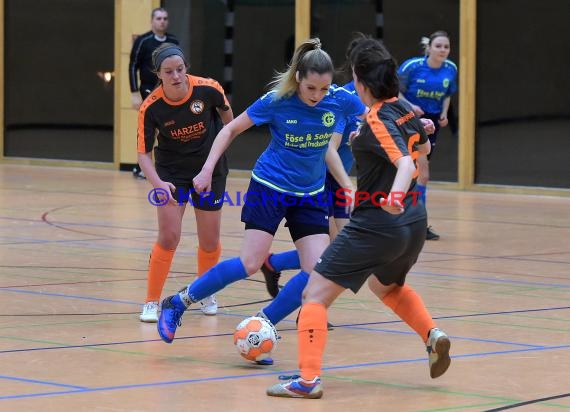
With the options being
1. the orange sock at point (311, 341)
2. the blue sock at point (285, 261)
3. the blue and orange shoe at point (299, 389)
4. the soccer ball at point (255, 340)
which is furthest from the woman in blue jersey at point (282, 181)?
the blue sock at point (285, 261)

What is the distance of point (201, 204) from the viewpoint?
26.3 ft

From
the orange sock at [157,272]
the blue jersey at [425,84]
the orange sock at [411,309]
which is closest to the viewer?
the orange sock at [411,309]

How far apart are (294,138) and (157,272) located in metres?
1.61

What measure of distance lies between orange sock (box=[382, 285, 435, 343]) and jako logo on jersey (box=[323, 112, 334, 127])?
3.73ft

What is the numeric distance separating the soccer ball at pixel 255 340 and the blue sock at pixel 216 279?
34 centimetres

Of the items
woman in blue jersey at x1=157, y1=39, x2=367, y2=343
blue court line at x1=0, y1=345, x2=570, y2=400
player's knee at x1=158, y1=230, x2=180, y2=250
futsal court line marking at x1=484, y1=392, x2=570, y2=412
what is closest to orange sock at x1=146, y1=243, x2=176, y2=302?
player's knee at x1=158, y1=230, x2=180, y2=250

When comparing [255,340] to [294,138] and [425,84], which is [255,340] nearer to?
[294,138]

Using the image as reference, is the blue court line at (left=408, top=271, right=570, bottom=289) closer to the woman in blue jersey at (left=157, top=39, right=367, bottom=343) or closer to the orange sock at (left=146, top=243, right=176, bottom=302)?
the orange sock at (left=146, top=243, right=176, bottom=302)

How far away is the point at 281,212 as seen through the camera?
6.92 meters

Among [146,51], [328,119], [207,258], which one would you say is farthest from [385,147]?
[146,51]

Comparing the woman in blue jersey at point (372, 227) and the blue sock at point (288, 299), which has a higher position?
the woman in blue jersey at point (372, 227)

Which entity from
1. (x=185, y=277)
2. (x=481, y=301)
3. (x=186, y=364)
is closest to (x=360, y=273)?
(x=186, y=364)

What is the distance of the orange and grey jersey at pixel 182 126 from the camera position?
7871 millimetres

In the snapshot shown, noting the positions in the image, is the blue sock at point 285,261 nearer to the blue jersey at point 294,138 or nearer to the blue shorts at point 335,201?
the blue shorts at point 335,201
